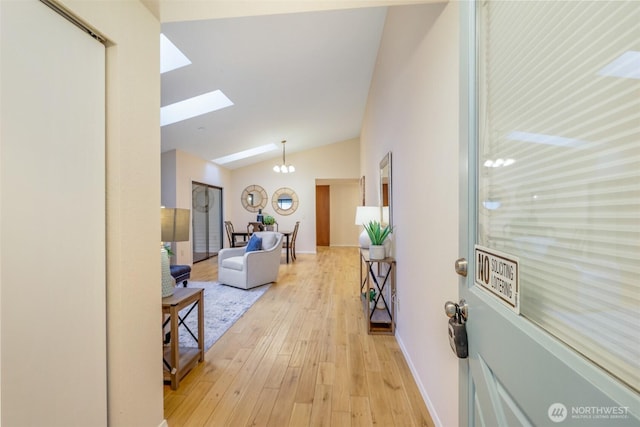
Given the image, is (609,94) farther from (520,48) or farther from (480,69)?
(480,69)

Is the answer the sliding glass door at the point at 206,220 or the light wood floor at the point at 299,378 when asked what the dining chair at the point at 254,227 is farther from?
the light wood floor at the point at 299,378

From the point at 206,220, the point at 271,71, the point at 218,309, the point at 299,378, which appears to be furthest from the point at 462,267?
the point at 206,220

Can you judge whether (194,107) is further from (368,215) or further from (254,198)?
(254,198)

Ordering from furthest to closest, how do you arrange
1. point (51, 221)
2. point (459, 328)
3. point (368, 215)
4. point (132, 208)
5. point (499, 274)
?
point (368, 215) < point (132, 208) < point (51, 221) < point (459, 328) < point (499, 274)

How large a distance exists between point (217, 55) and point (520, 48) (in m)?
2.98

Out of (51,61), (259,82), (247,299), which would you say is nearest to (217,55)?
(259,82)

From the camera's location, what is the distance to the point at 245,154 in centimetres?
694

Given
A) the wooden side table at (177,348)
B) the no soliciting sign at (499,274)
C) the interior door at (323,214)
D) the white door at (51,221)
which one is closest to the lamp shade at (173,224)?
the wooden side table at (177,348)

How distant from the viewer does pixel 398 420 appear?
1.57m

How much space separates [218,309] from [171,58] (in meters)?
2.89

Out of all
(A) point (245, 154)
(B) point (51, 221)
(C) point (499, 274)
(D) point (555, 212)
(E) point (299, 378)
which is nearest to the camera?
(D) point (555, 212)

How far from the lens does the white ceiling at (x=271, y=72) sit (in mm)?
2566

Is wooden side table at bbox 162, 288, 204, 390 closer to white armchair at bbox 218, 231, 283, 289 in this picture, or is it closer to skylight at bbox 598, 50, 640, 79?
white armchair at bbox 218, 231, 283, 289

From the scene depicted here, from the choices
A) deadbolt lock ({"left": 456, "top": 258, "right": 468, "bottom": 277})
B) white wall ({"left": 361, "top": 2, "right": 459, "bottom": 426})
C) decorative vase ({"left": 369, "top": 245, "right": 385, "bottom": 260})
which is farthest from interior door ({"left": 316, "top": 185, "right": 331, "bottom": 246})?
deadbolt lock ({"left": 456, "top": 258, "right": 468, "bottom": 277})
